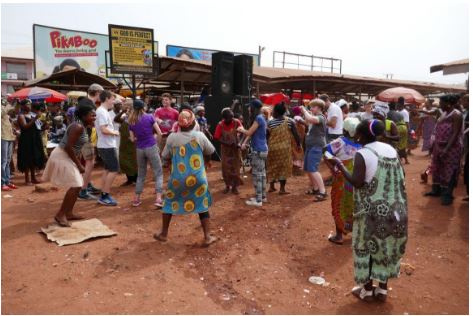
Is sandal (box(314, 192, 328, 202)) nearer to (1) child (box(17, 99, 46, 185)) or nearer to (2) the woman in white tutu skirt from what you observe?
(2) the woman in white tutu skirt

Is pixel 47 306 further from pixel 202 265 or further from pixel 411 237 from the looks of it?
pixel 411 237

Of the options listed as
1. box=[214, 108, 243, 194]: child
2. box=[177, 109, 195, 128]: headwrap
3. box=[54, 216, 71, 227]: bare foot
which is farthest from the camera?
box=[214, 108, 243, 194]: child

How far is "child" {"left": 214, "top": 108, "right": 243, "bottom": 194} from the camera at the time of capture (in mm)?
6637

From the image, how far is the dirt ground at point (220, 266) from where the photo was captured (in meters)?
3.21

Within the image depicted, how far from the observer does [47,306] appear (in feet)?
10.1

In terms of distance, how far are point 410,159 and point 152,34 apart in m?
8.82

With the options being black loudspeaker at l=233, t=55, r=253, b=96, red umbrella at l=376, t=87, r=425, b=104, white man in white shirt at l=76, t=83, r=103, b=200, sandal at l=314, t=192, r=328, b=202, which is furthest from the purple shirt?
red umbrella at l=376, t=87, r=425, b=104

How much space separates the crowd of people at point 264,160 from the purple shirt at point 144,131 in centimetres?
1

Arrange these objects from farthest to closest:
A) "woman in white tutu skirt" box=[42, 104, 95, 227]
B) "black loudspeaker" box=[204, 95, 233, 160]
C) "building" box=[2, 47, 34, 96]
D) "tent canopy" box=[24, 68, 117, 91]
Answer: "building" box=[2, 47, 34, 96]
"tent canopy" box=[24, 68, 117, 91]
"black loudspeaker" box=[204, 95, 233, 160]
"woman in white tutu skirt" box=[42, 104, 95, 227]

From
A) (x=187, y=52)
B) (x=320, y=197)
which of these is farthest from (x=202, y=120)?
(x=187, y=52)

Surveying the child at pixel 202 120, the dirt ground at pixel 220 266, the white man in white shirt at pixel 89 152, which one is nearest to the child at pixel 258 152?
the dirt ground at pixel 220 266

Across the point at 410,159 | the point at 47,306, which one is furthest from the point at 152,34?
the point at 47,306

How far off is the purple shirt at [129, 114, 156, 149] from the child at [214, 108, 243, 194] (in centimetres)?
132

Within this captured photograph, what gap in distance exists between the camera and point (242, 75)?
9086 mm
